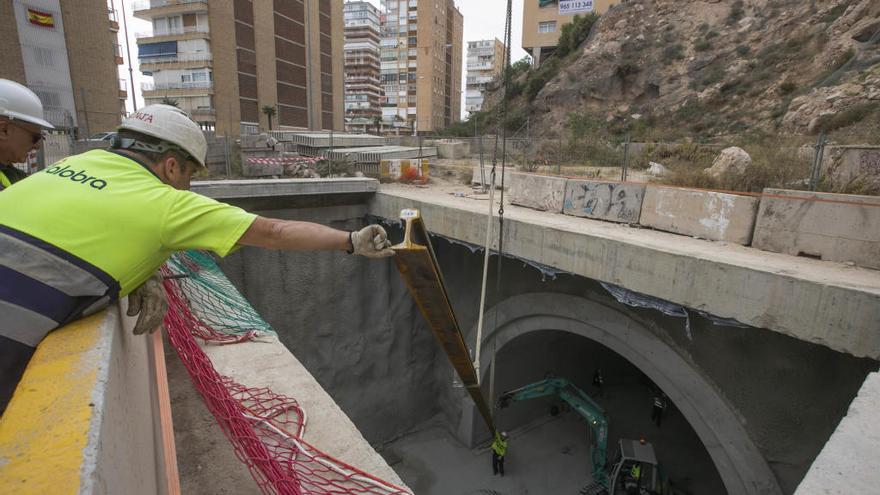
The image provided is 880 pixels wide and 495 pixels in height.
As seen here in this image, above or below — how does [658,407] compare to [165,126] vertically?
below

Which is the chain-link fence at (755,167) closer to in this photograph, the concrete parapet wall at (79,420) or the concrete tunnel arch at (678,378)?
the concrete tunnel arch at (678,378)

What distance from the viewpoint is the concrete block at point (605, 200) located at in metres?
6.82

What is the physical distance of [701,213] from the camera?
19.8 ft

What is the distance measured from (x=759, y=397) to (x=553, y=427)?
23.7 feet

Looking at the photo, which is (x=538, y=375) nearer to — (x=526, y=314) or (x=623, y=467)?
(x=623, y=467)

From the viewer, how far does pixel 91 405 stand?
0.99 meters

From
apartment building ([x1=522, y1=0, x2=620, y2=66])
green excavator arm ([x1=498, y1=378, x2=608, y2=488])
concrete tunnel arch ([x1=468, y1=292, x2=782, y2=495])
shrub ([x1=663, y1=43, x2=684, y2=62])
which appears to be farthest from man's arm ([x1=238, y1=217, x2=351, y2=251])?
apartment building ([x1=522, y1=0, x2=620, y2=66])

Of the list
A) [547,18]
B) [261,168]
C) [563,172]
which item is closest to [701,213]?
[563,172]

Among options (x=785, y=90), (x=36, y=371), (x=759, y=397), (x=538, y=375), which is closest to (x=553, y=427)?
(x=538, y=375)

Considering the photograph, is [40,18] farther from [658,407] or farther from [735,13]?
[735,13]

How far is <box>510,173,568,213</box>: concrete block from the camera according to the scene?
775 centimetres

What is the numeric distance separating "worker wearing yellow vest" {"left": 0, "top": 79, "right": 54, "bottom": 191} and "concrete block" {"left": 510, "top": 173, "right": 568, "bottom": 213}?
6612 mm

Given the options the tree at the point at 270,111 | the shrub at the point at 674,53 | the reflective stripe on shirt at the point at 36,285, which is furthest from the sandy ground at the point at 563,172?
the tree at the point at 270,111

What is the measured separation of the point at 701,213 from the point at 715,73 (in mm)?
24065
